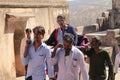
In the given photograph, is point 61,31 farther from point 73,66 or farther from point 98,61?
point 73,66

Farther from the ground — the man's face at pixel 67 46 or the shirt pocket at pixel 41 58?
the man's face at pixel 67 46

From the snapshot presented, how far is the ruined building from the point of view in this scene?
10.1 m

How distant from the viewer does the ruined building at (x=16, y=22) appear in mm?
10094

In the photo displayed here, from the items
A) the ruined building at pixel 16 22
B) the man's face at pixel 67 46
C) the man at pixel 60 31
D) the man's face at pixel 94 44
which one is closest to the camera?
the man's face at pixel 67 46

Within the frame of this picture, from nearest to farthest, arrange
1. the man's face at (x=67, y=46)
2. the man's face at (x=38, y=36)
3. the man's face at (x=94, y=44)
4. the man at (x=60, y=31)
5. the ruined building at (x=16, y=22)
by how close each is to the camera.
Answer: the man's face at (x=67, y=46) < the man's face at (x=38, y=36) < the man's face at (x=94, y=44) < the man at (x=60, y=31) < the ruined building at (x=16, y=22)

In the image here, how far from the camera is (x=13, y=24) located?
10.5m

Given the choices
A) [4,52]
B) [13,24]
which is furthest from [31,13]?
[4,52]

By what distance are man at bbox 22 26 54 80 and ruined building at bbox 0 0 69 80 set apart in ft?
17.3

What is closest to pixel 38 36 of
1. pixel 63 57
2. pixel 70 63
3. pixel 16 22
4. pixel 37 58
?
pixel 37 58

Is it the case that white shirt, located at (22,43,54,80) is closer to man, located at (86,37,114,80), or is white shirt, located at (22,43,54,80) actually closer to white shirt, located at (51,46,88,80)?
white shirt, located at (51,46,88,80)

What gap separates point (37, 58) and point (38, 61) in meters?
0.04

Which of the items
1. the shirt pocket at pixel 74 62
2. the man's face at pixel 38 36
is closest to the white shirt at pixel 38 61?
the man's face at pixel 38 36

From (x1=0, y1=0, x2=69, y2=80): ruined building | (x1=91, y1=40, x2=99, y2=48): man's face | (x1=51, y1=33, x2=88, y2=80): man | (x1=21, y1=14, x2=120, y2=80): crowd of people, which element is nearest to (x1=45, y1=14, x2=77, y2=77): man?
(x1=21, y1=14, x2=120, y2=80): crowd of people

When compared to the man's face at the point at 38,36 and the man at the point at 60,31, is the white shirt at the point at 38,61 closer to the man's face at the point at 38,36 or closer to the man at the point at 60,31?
the man's face at the point at 38,36
